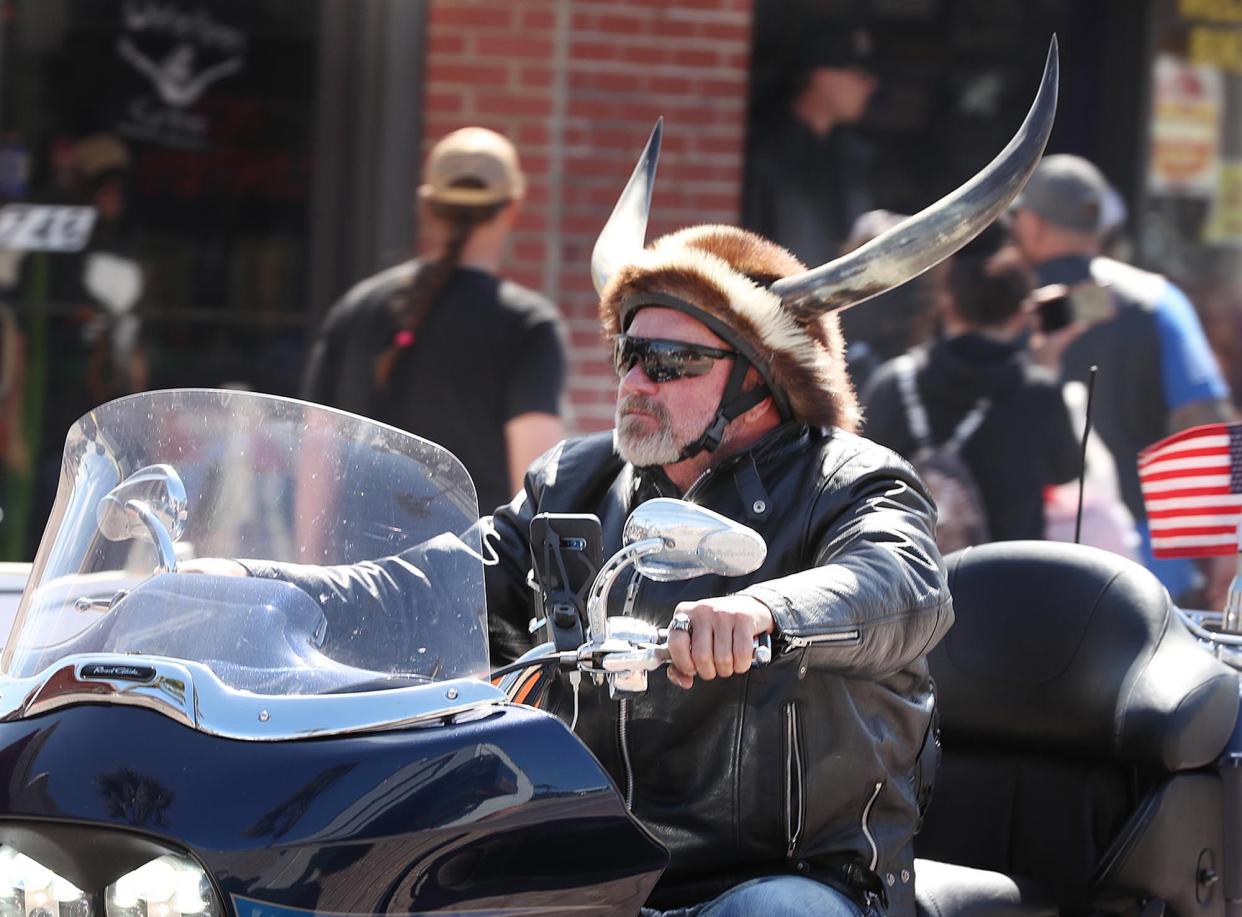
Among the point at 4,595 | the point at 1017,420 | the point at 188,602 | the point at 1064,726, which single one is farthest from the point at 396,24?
the point at 188,602

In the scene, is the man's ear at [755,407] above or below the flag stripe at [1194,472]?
above

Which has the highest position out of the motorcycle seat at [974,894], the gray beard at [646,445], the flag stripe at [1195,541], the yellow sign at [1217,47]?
the yellow sign at [1217,47]

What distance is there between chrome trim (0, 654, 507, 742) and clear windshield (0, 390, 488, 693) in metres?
0.07

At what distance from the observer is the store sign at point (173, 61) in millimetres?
6863

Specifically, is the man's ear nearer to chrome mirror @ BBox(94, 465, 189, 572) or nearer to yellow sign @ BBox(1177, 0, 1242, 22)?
chrome mirror @ BBox(94, 465, 189, 572)

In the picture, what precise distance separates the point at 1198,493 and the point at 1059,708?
2.06ft

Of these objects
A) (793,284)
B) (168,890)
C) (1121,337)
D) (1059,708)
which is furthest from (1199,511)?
(168,890)

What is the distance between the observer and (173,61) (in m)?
6.91

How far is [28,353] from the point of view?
6.82m

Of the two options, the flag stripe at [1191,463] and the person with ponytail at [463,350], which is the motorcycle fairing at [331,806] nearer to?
the flag stripe at [1191,463]

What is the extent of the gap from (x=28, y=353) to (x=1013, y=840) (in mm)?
4317

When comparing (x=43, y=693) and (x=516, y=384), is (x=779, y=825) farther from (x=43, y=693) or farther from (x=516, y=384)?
(x=516, y=384)

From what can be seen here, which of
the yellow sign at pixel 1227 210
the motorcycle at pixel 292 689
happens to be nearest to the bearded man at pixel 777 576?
the motorcycle at pixel 292 689

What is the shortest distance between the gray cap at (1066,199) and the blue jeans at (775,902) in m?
3.46
